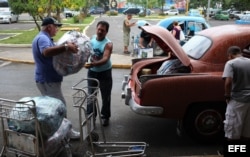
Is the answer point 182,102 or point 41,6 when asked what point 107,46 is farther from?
point 41,6

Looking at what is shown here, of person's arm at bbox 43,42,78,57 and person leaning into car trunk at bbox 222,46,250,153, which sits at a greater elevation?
person's arm at bbox 43,42,78,57

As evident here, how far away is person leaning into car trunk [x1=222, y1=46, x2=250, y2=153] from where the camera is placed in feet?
13.9

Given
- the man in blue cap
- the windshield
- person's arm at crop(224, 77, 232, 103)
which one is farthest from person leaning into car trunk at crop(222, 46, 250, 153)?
the man in blue cap

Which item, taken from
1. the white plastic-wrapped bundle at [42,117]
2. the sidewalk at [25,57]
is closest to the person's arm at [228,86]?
the white plastic-wrapped bundle at [42,117]

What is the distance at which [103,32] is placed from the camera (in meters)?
5.43

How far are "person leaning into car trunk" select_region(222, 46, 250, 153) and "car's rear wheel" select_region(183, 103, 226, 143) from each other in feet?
1.98

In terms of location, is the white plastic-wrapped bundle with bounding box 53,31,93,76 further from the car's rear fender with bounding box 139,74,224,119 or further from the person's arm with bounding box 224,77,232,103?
the person's arm with bounding box 224,77,232,103

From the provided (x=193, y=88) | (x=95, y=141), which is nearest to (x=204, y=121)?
(x=193, y=88)

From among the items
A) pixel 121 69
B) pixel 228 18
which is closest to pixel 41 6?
pixel 121 69

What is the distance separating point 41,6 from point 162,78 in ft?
47.6

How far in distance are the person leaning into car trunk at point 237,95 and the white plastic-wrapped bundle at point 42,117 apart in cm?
206

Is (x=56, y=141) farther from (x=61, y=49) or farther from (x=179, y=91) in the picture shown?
(x=179, y=91)

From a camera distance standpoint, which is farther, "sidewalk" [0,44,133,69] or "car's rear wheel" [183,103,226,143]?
"sidewalk" [0,44,133,69]

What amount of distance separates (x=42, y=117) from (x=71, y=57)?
878 millimetres
